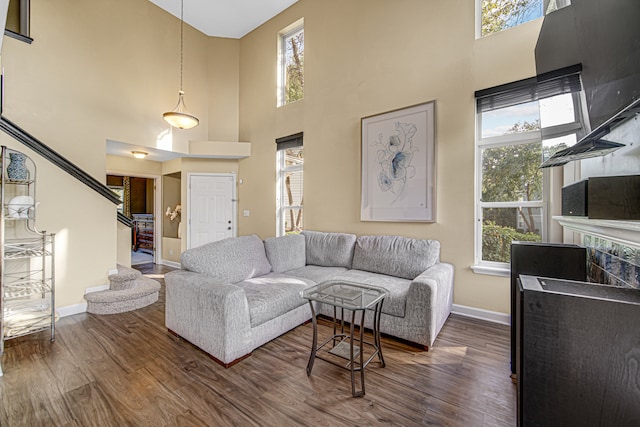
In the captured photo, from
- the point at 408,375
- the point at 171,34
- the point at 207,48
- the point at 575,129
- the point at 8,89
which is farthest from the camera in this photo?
the point at 207,48

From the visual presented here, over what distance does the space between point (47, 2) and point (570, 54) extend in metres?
5.38

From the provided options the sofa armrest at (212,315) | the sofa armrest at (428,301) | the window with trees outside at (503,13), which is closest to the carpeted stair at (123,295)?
the sofa armrest at (212,315)

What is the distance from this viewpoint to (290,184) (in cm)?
465

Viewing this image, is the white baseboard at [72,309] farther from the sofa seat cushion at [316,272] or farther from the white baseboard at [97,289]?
the sofa seat cushion at [316,272]

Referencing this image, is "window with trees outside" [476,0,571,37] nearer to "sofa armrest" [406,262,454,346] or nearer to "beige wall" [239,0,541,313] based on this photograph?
"beige wall" [239,0,541,313]

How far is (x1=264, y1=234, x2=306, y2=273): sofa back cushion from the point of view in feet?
10.3

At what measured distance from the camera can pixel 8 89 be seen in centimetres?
283

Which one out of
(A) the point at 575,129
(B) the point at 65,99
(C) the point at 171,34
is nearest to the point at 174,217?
(B) the point at 65,99

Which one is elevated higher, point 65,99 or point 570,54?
point 65,99

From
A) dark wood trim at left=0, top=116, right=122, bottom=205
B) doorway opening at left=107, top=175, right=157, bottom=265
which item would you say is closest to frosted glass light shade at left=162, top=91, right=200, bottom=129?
dark wood trim at left=0, top=116, right=122, bottom=205

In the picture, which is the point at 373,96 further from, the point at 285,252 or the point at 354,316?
the point at 354,316

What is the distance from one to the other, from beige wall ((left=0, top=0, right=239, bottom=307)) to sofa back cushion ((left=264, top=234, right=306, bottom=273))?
2.21 m

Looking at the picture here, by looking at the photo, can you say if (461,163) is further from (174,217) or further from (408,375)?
(174,217)

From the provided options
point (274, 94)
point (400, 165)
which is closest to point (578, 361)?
point (400, 165)
